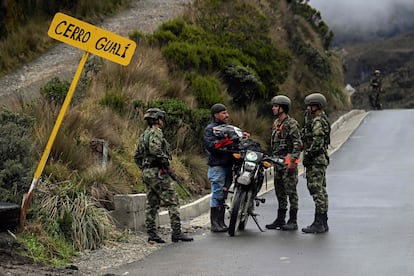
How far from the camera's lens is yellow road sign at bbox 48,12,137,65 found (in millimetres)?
9898

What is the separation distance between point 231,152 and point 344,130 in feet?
59.6

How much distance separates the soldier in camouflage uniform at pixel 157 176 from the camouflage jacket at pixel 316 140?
6.54 feet

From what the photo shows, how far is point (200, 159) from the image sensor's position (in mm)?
16062

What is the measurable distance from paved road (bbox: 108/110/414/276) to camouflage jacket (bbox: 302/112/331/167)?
3.27ft

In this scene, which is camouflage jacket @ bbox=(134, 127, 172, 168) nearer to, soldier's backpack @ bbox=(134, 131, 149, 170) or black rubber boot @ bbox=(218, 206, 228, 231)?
soldier's backpack @ bbox=(134, 131, 149, 170)

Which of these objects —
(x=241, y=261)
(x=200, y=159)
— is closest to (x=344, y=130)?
(x=200, y=159)

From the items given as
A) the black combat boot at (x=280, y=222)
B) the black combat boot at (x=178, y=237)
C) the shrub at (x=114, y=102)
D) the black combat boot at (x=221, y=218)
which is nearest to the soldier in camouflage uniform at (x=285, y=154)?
the black combat boot at (x=280, y=222)

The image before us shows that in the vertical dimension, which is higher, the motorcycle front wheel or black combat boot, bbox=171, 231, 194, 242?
the motorcycle front wheel

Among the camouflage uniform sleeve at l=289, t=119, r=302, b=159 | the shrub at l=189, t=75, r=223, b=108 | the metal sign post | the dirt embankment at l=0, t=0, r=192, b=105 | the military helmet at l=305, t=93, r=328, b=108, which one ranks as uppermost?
the dirt embankment at l=0, t=0, r=192, b=105

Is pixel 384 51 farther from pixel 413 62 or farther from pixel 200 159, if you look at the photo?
pixel 200 159

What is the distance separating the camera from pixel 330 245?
9930mm

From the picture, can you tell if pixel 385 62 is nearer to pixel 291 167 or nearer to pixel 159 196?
pixel 291 167

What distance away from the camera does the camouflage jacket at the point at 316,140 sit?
36.4ft

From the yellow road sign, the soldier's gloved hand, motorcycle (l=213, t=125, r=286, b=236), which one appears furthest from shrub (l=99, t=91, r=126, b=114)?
the yellow road sign
